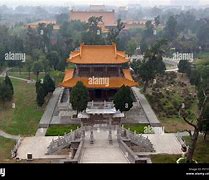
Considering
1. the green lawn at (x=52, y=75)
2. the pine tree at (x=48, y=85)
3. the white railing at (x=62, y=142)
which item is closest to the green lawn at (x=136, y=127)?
the white railing at (x=62, y=142)

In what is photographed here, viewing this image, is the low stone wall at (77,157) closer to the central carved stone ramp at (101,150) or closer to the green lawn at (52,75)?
the central carved stone ramp at (101,150)

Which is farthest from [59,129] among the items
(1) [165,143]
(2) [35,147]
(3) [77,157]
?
(3) [77,157]

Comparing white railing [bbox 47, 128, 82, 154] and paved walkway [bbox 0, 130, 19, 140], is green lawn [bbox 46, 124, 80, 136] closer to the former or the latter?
paved walkway [bbox 0, 130, 19, 140]

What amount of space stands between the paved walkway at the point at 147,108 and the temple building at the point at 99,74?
1.73 m

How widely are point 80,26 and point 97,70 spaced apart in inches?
1428

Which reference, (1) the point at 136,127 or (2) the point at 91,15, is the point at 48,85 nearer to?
(1) the point at 136,127

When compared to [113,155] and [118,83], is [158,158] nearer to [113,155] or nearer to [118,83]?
[113,155]

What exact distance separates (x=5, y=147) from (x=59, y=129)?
343 cm

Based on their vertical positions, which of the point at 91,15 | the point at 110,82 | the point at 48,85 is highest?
the point at 91,15

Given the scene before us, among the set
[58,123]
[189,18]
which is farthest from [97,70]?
[189,18]

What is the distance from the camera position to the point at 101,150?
15.8m

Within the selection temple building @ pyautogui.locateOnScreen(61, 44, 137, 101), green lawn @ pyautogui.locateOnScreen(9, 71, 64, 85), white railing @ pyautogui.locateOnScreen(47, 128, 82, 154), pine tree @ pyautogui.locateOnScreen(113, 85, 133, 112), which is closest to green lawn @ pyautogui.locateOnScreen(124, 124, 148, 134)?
pine tree @ pyautogui.locateOnScreen(113, 85, 133, 112)

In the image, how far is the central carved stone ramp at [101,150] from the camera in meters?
14.3

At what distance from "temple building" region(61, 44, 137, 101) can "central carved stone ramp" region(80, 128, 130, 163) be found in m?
5.85
